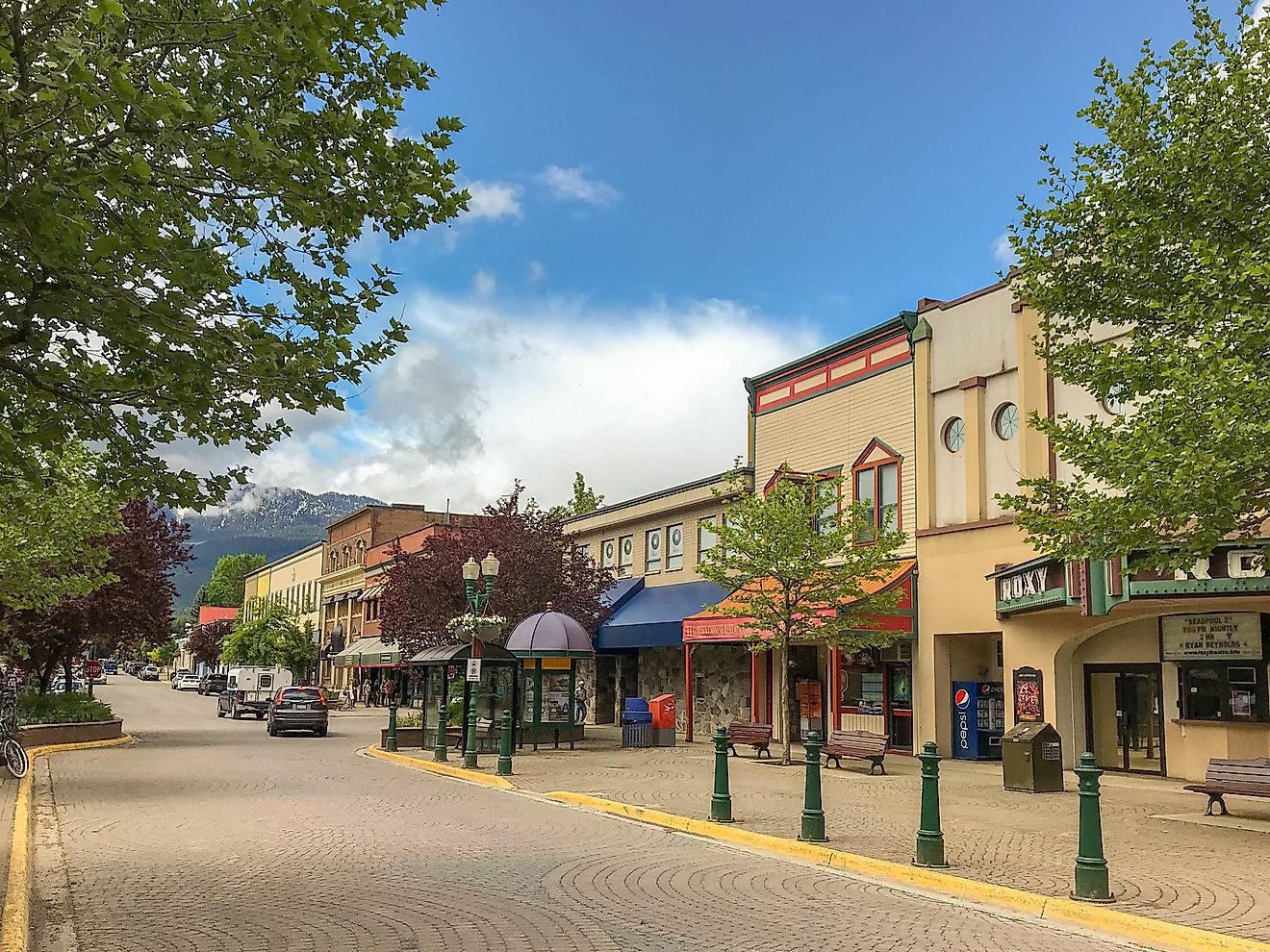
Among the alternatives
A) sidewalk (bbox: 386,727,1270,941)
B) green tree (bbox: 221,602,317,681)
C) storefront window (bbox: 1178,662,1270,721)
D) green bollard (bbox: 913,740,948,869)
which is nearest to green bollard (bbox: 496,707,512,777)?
sidewalk (bbox: 386,727,1270,941)

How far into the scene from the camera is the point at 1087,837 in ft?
32.1

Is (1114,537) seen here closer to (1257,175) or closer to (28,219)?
(1257,175)

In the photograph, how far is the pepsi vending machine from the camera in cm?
2544

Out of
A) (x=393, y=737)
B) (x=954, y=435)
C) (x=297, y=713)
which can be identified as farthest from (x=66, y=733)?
(x=954, y=435)

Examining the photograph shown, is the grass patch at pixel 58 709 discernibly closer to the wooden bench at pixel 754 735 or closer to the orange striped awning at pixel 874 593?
the wooden bench at pixel 754 735

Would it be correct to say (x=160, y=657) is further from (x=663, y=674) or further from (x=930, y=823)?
(x=930, y=823)

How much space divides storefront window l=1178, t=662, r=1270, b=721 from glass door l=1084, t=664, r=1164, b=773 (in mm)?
912

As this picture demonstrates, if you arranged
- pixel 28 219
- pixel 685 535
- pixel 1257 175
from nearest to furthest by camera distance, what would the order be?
pixel 28 219
pixel 1257 175
pixel 685 535

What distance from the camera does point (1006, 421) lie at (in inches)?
974

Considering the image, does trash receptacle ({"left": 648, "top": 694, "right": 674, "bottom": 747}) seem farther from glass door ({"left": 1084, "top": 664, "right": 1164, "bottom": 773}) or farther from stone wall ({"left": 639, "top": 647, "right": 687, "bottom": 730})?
glass door ({"left": 1084, "top": 664, "right": 1164, "bottom": 773})

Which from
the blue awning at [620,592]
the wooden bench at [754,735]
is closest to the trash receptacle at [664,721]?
the wooden bench at [754,735]

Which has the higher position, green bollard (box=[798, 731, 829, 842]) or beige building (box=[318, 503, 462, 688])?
beige building (box=[318, 503, 462, 688])

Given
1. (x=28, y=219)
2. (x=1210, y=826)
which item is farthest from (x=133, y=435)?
(x=1210, y=826)

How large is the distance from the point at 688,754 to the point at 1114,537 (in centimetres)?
1507
